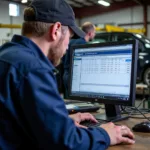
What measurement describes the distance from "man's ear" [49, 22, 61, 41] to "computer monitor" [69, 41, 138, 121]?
0.53 m

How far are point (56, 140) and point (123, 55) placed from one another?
30.8 inches

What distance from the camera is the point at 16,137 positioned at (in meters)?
0.96

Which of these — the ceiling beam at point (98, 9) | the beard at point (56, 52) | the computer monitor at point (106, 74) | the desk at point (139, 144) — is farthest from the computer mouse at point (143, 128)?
the ceiling beam at point (98, 9)

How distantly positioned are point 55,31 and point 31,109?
0.35 m

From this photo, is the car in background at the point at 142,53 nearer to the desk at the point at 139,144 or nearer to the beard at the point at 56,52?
the desk at the point at 139,144

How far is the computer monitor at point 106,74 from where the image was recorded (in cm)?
154

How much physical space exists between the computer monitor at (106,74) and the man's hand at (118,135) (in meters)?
0.28

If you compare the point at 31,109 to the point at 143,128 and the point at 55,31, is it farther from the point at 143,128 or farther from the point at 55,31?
the point at 143,128

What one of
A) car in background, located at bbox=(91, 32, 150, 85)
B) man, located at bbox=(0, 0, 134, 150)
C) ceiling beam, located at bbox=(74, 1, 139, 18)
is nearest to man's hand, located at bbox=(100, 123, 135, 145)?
man, located at bbox=(0, 0, 134, 150)

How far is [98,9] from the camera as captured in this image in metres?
15.3

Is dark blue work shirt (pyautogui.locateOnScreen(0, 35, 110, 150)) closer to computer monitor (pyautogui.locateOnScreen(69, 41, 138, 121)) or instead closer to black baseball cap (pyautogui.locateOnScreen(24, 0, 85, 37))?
black baseball cap (pyautogui.locateOnScreen(24, 0, 85, 37))

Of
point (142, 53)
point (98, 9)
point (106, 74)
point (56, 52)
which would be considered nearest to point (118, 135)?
point (56, 52)

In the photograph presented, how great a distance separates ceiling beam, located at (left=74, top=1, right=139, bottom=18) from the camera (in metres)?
14.3

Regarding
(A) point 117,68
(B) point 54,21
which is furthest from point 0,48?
(A) point 117,68
